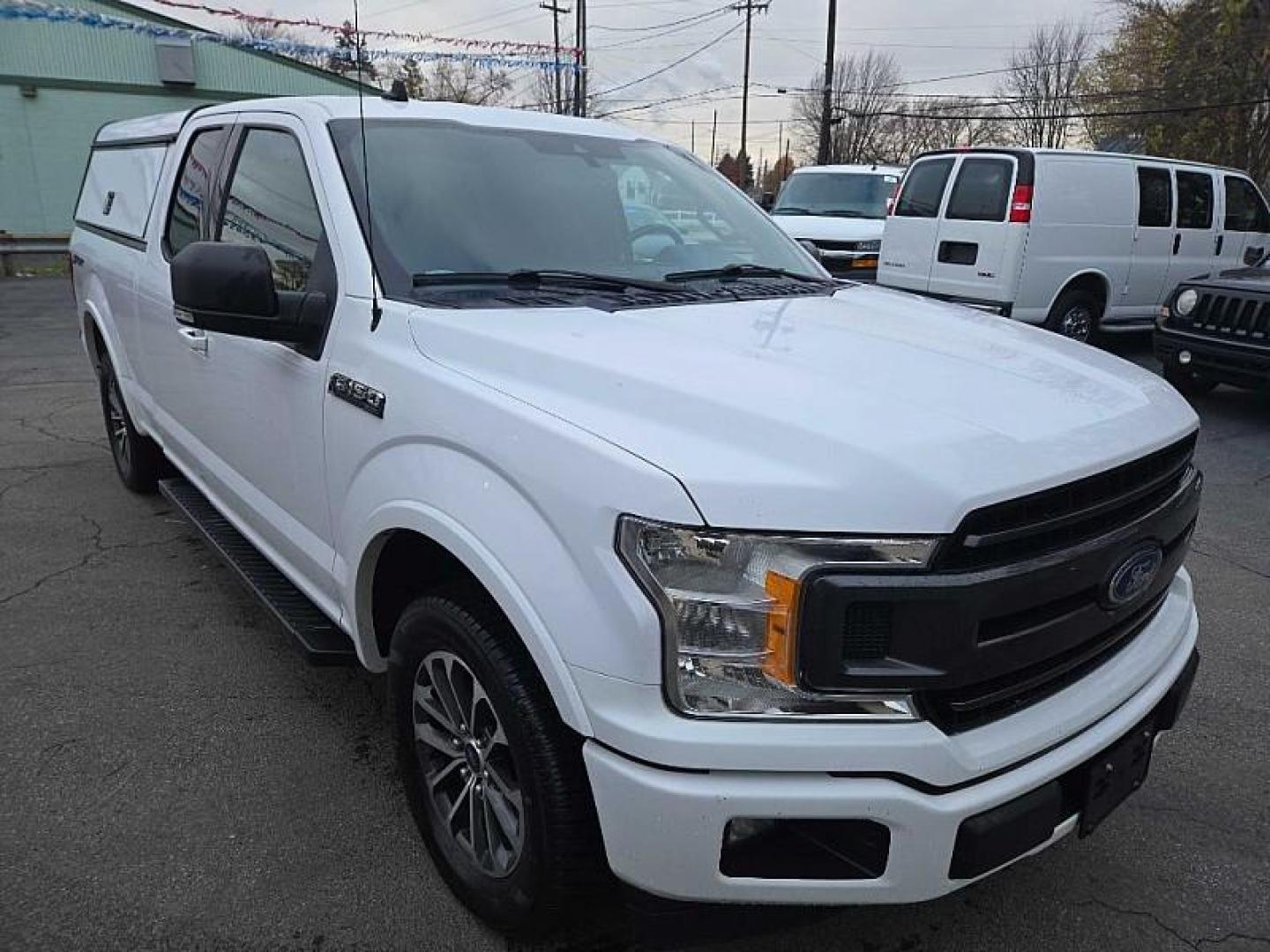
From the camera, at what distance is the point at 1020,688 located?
1.79 metres

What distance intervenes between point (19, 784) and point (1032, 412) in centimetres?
291

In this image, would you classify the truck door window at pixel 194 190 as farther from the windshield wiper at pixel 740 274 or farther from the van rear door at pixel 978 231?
the van rear door at pixel 978 231

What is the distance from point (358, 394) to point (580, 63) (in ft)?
79.4

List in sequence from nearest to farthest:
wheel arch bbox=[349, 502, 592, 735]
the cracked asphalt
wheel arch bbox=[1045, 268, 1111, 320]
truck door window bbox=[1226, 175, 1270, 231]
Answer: wheel arch bbox=[349, 502, 592, 735], the cracked asphalt, wheel arch bbox=[1045, 268, 1111, 320], truck door window bbox=[1226, 175, 1270, 231]

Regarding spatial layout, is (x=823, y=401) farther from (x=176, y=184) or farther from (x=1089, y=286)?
(x=1089, y=286)

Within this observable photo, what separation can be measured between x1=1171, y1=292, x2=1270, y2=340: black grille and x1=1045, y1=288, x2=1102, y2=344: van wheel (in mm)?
1876

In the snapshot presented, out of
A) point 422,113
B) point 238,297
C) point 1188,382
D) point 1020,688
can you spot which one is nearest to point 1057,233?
point 1188,382

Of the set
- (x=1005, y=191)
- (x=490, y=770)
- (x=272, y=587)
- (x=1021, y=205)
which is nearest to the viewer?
(x=490, y=770)

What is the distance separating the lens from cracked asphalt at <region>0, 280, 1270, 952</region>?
7.38 feet

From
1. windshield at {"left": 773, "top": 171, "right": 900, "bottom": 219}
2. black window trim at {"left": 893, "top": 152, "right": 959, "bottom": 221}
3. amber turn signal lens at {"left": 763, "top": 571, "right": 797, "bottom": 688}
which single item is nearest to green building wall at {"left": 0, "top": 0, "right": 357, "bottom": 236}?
windshield at {"left": 773, "top": 171, "right": 900, "bottom": 219}

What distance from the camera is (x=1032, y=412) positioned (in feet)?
6.19

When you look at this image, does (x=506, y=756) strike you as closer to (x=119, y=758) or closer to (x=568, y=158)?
(x=119, y=758)

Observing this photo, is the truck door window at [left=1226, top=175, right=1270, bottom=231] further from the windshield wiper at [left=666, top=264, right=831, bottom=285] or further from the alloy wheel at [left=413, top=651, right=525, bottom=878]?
the alloy wheel at [left=413, top=651, right=525, bottom=878]

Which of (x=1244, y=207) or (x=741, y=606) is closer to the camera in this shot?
(x=741, y=606)
